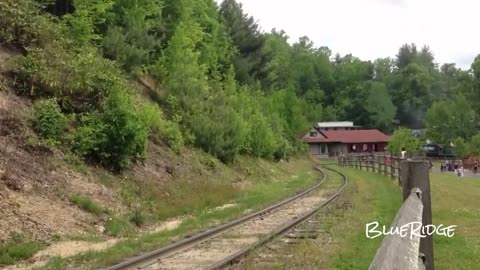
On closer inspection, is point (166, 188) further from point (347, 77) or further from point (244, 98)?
point (347, 77)

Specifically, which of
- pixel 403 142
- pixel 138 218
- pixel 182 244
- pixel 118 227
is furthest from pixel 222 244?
pixel 403 142

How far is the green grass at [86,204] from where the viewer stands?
566 inches

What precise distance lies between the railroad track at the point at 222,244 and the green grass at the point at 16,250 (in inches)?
83.5

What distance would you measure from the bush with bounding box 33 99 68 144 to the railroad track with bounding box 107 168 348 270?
5.98m

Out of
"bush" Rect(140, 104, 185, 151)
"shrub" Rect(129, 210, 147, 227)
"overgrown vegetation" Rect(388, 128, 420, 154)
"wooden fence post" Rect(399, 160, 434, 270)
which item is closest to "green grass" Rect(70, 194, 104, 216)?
"shrub" Rect(129, 210, 147, 227)

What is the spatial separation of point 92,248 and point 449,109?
267 ft

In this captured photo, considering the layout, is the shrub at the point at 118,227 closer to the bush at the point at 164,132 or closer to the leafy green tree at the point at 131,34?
the bush at the point at 164,132

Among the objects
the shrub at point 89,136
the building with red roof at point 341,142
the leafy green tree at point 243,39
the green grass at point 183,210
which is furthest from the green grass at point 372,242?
the building with red roof at point 341,142

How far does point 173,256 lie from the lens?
1067cm

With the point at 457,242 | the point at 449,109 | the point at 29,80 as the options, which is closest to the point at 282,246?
the point at 457,242

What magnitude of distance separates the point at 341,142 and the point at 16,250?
93.6m

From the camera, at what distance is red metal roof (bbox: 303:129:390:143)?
10125 centimetres

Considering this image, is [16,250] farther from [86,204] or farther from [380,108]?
[380,108]

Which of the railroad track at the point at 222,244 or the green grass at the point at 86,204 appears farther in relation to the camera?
the green grass at the point at 86,204
